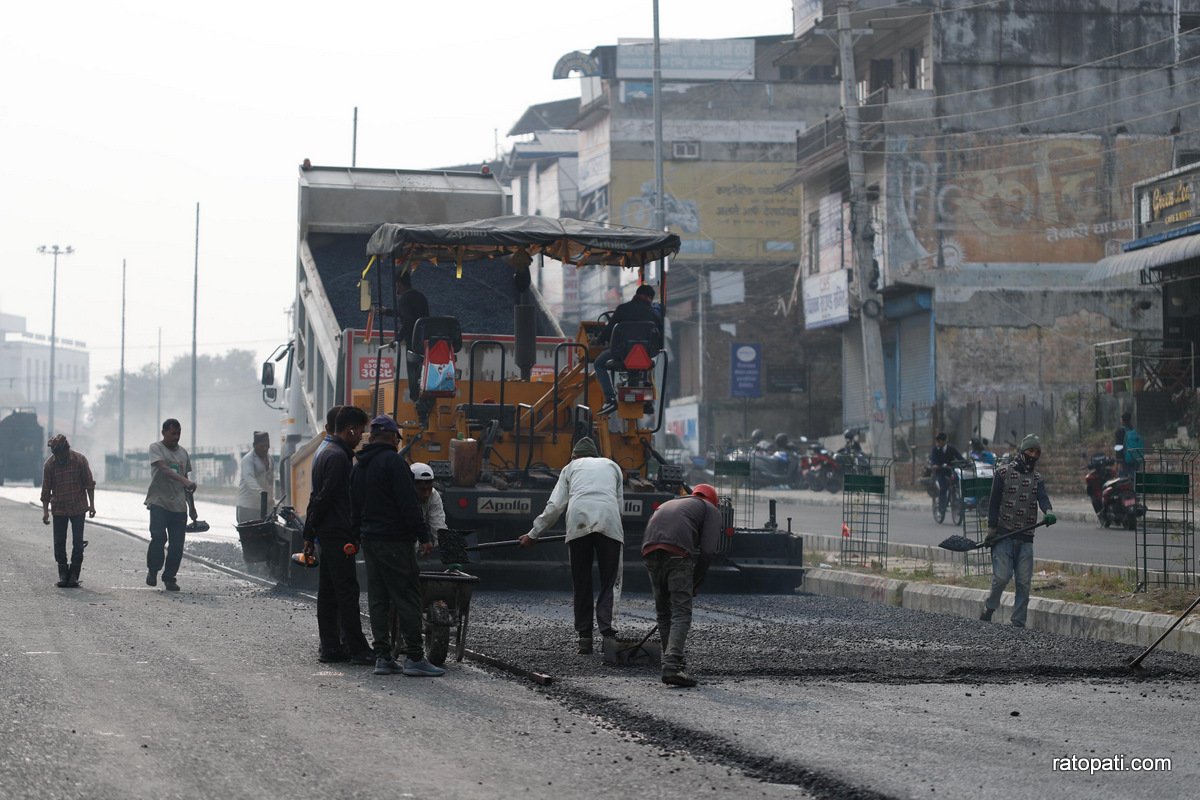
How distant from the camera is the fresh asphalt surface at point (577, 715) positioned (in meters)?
6.68

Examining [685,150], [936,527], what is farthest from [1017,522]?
[685,150]

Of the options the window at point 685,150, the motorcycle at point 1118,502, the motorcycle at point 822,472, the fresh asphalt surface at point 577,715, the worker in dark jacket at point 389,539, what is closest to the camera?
the fresh asphalt surface at point 577,715

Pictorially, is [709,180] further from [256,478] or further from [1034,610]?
[1034,610]

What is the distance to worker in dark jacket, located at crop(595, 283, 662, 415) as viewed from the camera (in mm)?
15422

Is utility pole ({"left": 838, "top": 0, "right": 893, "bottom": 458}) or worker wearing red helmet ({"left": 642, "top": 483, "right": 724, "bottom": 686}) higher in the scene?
utility pole ({"left": 838, "top": 0, "right": 893, "bottom": 458})

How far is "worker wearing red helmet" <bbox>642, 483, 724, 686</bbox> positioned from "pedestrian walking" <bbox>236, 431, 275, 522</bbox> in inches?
362

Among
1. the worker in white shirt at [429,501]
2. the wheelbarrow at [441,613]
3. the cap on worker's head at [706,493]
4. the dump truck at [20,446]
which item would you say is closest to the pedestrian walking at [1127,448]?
the cap on worker's head at [706,493]

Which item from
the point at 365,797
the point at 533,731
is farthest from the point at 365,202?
the point at 365,797

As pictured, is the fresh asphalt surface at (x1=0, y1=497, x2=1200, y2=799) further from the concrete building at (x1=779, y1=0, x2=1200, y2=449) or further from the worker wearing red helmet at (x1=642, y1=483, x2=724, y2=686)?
the concrete building at (x1=779, y1=0, x2=1200, y2=449)

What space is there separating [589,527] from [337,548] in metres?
1.67

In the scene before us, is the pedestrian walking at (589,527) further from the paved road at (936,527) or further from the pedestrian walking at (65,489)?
the paved road at (936,527)

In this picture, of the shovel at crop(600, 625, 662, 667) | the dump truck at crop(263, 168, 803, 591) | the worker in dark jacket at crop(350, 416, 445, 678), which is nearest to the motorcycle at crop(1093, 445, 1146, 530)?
the dump truck at crop(263, 168, 803, 591)

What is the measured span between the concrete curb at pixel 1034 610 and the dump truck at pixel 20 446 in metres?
49.5

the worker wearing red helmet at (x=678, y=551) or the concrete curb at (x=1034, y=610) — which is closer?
the worker wearing red helmet at (x=678, y=551)
